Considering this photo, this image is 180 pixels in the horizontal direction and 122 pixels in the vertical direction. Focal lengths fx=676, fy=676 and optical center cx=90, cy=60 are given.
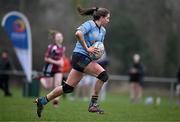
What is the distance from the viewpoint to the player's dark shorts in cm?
1327

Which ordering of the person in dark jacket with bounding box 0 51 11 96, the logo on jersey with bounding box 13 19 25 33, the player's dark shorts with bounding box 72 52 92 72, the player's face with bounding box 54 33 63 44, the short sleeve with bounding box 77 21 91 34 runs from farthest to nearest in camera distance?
the person in dark jacket with bounding box 0 51 11 96
the logo on jersey with bounding box 13 19 25 33
the player's face with bounding box 54 33 63 44
the player's dark shorts with bounding box 72 52 92 72
the short sleeve with bounding box 77 21 91 34

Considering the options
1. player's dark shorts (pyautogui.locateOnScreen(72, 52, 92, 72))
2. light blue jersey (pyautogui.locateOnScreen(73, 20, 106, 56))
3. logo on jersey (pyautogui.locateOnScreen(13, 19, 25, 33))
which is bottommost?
player's dark shorts (pyautogui.locateOnScreen(72, 52, 92, 72))

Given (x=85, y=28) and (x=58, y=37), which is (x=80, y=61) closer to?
(x=85, y=28)

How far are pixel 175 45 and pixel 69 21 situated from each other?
7.78 meters

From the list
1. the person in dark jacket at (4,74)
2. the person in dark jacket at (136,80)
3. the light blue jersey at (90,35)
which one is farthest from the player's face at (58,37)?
the person in dark jacket at (136,80)

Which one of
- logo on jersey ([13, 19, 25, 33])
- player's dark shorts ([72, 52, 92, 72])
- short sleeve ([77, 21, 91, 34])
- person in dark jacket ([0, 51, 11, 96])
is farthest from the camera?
person in dark jacket ([0, 51, 11, 96])

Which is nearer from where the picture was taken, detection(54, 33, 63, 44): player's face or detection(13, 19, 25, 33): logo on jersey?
detection(54, 33, 63, 44): player's face

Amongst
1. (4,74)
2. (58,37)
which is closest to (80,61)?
(58,37)

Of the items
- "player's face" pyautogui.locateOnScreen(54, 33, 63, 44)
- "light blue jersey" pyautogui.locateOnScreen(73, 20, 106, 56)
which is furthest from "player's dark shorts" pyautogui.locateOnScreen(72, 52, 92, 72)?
"player's face" pyautogui.locateOnScreen(54, 33, 63, 44)

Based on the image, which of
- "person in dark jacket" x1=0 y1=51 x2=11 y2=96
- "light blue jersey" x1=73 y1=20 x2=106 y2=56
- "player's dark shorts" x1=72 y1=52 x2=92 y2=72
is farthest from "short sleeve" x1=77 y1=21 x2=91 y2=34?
"person in dark jacket" x1=0 y1=51 x2=11 y2=96

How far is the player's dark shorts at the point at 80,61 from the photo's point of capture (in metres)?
13.3

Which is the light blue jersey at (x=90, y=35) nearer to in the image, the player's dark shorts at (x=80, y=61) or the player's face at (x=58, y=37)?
the player's dark shorts at (x=80, y=61)

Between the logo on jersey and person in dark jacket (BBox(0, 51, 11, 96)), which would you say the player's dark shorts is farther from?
person in dark jacket (BBox(0, 51, 11, 96))

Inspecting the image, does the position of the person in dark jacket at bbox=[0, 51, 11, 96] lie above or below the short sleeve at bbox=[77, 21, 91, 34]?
below
